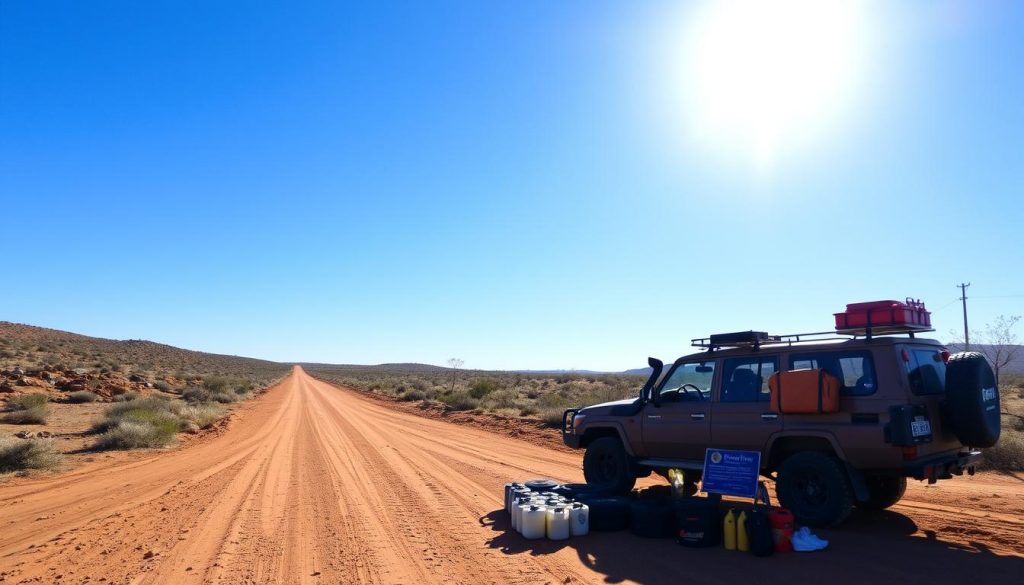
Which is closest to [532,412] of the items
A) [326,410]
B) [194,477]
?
[326,410]

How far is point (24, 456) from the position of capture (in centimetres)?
1290

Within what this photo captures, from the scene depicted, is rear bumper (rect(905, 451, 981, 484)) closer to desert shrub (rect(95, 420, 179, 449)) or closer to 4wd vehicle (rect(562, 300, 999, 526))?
4wd vehicle (rect(562, 300, 999, 526))

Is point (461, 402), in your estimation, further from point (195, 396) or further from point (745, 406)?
point (745, 406)

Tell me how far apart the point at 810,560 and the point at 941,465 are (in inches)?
78.8

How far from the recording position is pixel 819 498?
7.35 metres

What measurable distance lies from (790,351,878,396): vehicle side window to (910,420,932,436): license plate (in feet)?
1.66

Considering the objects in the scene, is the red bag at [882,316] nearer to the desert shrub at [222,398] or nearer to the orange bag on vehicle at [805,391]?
the orange bag on vehicle at [805,391]

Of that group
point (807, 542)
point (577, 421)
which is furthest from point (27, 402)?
point (807, 542)

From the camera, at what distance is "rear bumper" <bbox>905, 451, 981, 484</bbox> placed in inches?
268

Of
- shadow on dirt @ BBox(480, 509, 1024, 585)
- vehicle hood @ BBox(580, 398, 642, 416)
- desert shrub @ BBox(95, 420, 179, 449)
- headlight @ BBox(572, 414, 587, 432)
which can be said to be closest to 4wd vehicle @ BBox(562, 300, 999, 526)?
vehicle hood @ BBox(580, 398, 642, 416)

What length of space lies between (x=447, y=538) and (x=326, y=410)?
2509 centimetres

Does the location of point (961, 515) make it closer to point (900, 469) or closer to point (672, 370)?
point (900, 469)

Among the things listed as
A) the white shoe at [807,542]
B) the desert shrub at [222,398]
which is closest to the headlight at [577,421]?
the white shoe at [807,542]

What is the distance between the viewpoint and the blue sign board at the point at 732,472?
7547 mm
